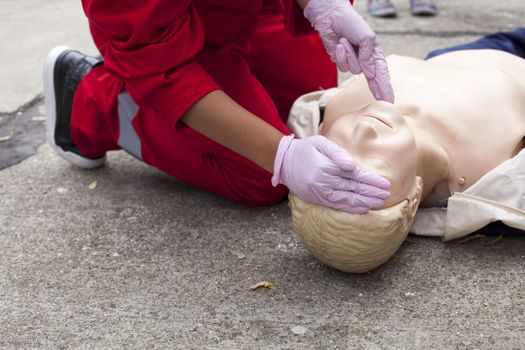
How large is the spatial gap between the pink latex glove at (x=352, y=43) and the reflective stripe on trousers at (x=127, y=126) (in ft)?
1.92

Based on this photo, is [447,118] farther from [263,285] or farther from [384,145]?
[263,285]

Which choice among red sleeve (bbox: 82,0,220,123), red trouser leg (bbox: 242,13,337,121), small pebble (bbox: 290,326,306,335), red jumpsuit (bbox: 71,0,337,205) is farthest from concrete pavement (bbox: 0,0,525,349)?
red trouser leg (bbox: 242,13,337,121)

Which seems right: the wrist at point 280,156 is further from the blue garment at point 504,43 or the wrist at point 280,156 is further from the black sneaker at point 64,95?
the blue garment at point 504,43

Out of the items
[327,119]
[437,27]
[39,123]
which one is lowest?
[437,27]

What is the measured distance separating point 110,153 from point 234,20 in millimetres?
721

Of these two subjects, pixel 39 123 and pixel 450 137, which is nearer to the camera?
pixel 450 137

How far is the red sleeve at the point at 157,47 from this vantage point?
5.35ft

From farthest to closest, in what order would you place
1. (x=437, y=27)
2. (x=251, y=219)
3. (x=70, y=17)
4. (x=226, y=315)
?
(x=70, y=17), (x=437, y=27), (x=251, y=219), (x=226, y=315)

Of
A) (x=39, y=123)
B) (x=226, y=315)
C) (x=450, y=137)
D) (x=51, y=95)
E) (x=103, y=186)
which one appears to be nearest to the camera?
(x=226, y=315)

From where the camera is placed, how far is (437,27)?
3.73 metres

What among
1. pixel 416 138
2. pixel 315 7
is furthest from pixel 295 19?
pixel 416 138

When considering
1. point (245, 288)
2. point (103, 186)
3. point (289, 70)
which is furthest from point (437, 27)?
point (245, 288)

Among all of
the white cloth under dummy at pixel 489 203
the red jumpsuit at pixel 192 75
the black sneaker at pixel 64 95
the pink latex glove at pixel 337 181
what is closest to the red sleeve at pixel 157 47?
the red jumpsuit at pixel 192 75

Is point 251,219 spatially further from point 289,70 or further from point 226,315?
point 289,70
